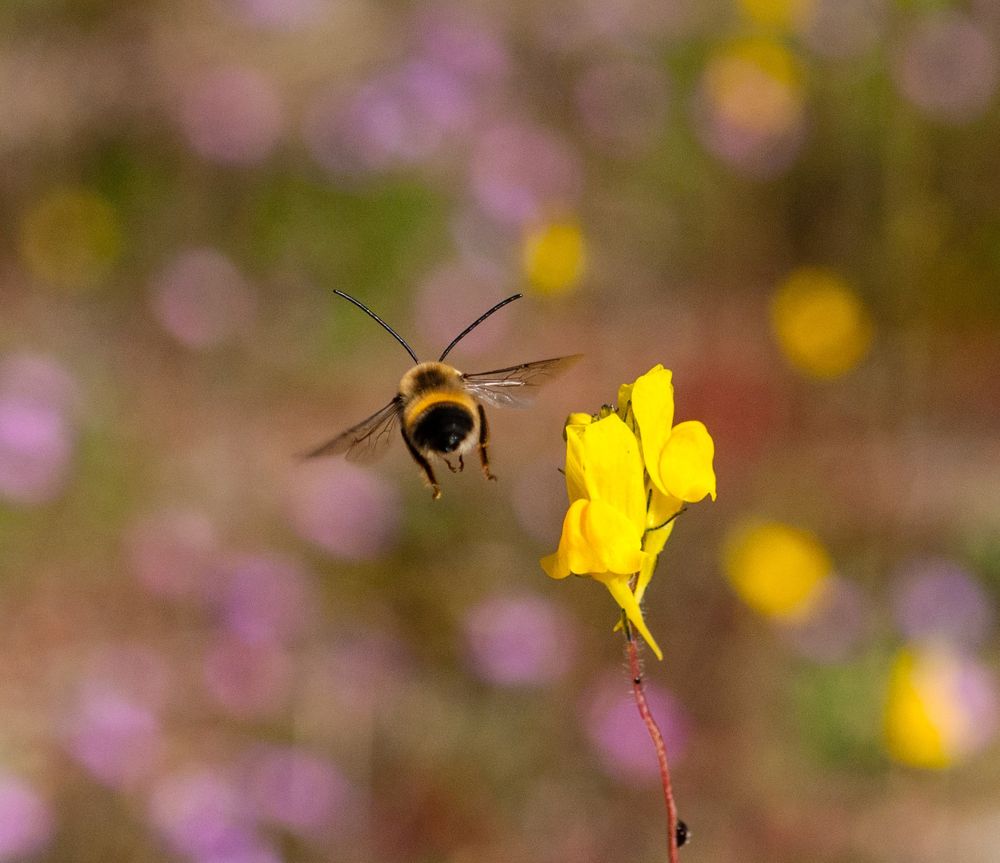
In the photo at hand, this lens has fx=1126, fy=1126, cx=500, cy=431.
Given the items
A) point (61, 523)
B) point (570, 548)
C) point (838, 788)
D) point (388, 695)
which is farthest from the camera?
point (61, 523)

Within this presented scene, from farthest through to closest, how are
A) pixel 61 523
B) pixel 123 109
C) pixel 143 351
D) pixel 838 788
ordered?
1. pixel 123 109
2. pixel 143 351
3. pixel 61 523
4. pixel 838 788

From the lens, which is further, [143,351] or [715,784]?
[143,351]

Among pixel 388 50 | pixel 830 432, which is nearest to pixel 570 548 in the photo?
pixel 830 432

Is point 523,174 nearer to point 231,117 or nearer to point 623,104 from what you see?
point 623,104

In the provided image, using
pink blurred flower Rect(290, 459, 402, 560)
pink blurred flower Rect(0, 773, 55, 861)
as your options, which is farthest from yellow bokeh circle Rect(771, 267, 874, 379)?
pink blurred flower Rect(0, 773, 55, 861)

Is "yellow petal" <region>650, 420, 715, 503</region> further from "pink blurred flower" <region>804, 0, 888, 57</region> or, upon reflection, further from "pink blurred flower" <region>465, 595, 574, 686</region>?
"pink blurred flower" <region>804, 0, 888, 57</region>

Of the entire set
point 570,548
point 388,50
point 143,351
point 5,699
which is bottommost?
point 570,548

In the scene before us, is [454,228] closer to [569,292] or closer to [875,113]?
[569,292]
